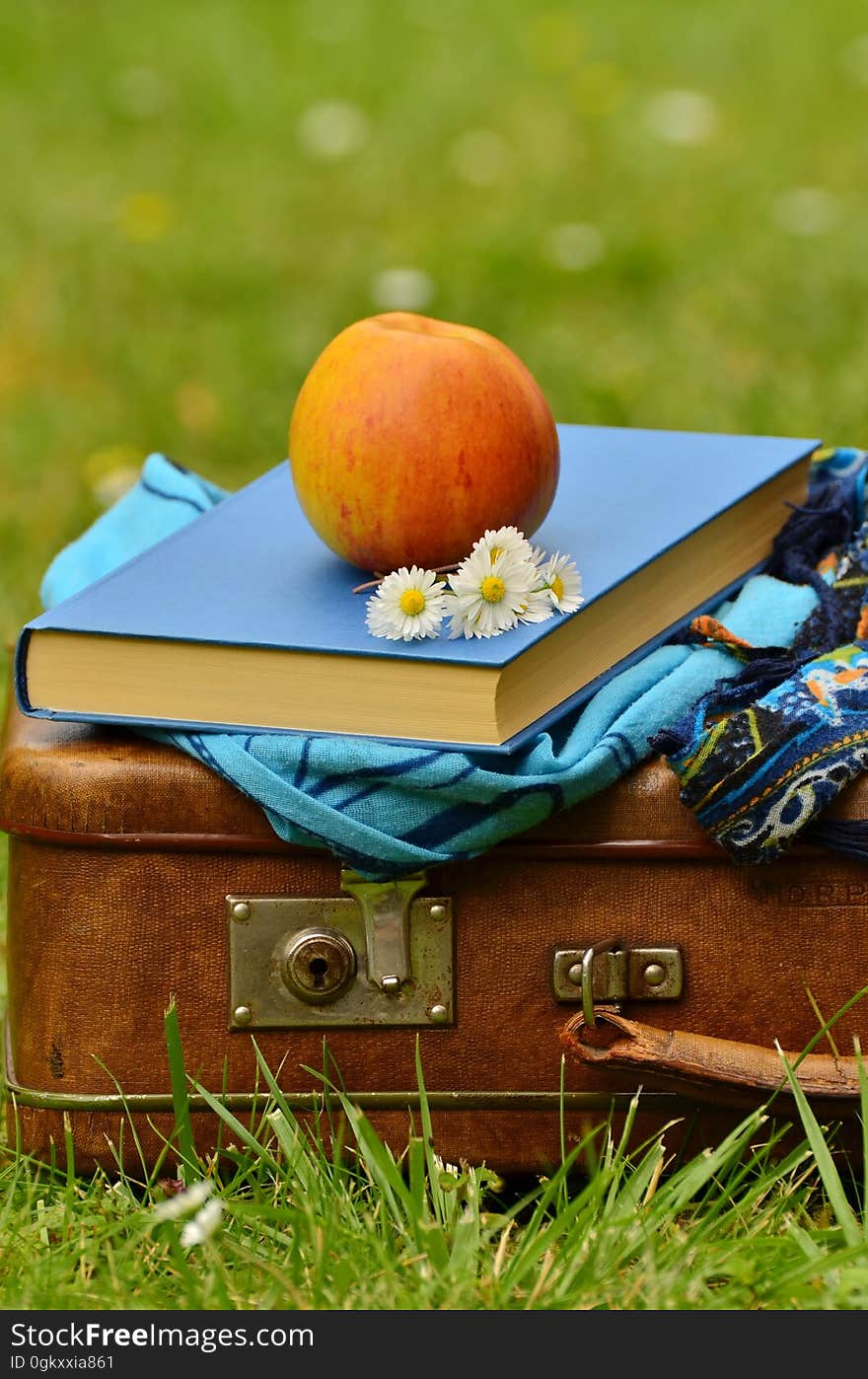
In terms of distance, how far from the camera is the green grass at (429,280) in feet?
4.57

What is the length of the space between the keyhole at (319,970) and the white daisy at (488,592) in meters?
0.31

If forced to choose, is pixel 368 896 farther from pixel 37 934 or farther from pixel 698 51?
pixel 698 51

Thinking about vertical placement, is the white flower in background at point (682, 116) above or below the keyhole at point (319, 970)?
above

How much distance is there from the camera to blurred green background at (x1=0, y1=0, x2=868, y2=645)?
3473 mm

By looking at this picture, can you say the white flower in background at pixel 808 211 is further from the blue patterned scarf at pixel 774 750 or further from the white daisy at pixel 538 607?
the white daisy at pixel 538 607

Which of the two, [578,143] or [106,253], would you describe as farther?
[578,143]

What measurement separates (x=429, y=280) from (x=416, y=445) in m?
2.61

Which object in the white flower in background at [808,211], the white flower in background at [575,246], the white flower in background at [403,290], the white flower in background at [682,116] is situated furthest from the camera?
the white flower in background at [682,116]

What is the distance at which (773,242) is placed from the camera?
421cm

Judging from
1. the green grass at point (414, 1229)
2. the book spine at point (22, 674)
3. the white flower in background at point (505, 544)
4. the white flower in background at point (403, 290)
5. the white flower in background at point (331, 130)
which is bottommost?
the green grass at point (414, 1229)

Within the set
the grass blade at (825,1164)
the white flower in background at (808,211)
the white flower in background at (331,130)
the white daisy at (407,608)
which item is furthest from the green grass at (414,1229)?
the white flower in background at (331,130)
